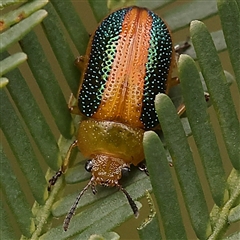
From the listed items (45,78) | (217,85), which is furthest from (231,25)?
(45,78)

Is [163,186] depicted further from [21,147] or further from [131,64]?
[131,64]

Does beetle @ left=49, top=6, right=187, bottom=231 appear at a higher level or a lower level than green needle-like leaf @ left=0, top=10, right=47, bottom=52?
lower

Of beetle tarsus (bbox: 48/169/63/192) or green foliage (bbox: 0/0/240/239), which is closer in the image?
green foliage (bbox: 0/0/240/239)

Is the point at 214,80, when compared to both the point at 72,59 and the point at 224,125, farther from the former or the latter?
the point at 72,59

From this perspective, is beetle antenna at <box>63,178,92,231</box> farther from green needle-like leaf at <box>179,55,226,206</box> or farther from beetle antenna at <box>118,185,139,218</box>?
green needle-like leaf at <box>179,55,226,206</box>

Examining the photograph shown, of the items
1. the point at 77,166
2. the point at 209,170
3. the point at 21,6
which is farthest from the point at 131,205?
the point at 21,6

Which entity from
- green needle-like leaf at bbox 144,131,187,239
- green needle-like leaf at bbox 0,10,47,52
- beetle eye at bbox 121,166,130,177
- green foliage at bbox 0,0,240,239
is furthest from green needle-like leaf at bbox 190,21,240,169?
beetle eye at bbox 121,166,130,177

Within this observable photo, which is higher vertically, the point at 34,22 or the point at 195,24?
the point at 34,22
